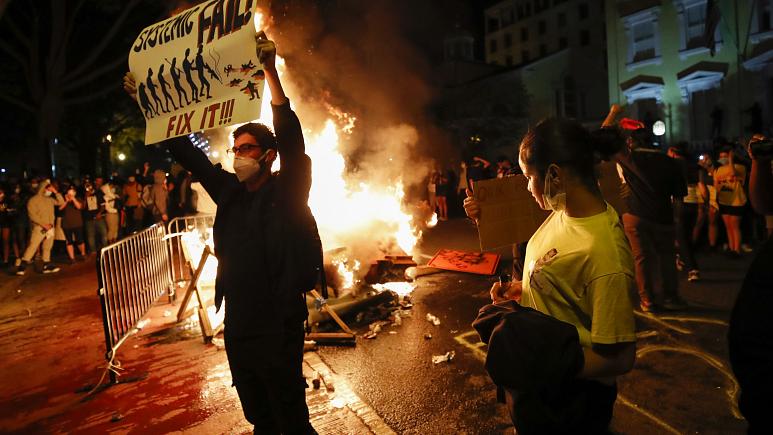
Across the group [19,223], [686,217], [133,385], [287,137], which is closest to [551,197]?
[287,137]

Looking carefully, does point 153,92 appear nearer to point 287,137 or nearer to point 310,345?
point 287,137

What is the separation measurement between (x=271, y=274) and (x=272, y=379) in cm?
57

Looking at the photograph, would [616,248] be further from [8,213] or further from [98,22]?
[98,22]

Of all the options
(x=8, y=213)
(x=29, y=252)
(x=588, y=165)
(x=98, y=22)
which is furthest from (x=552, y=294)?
(x=98, y=22)

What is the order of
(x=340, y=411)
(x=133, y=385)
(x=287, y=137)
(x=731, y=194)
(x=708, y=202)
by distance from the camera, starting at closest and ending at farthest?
(x=287, y=137) < (x=340, y=411) < (x=133, y=385) < (x=731, y=194) < (x=708, y=202)

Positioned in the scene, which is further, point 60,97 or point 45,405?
point 60,97

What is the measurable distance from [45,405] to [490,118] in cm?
3111

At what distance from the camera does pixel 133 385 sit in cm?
503

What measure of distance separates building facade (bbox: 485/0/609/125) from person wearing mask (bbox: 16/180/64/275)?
29.5 m

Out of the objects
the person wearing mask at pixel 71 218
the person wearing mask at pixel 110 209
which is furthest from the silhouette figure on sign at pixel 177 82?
the person wearing mask at pixel 110 209

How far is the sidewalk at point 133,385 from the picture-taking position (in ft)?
13.6

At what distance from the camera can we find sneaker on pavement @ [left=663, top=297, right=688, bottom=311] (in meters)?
6.11

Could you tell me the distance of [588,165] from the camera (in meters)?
2.01

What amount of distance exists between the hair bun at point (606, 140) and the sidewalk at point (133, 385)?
273 cm
